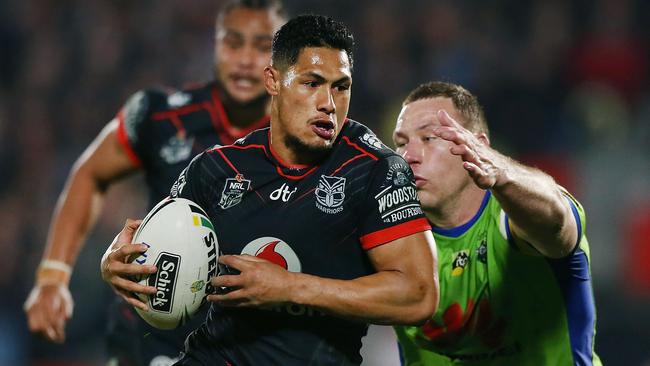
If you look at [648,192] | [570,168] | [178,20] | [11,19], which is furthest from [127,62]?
[648,192]

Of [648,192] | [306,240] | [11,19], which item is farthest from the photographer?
[11,19]

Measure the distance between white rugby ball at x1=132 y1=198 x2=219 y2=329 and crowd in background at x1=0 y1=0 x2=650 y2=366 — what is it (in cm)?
508

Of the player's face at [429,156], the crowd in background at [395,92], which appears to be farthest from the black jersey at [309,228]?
the crowd in background at [395,92]

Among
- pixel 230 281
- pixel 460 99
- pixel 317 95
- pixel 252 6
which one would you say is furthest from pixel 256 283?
pixel 252 6

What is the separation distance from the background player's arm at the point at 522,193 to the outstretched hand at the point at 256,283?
2.41 ft

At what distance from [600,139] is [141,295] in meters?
5.89

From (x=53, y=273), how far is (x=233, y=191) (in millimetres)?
1874

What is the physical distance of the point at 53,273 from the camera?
511 centimetres

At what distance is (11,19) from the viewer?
11.3m

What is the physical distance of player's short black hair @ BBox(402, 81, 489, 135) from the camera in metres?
4.23

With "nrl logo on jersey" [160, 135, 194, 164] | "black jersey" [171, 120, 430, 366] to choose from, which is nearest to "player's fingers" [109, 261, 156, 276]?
"black jersey" [171, 120, 430, 366]

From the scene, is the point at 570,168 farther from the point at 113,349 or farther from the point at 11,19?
the point at 11,19

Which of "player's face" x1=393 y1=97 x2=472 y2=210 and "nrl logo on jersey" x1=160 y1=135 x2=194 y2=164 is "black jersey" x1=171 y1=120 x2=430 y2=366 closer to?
"player's face" x1=393 y1=97 x2=472 y2=210

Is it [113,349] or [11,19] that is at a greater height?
[11,19]
